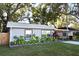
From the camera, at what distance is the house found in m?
8.59

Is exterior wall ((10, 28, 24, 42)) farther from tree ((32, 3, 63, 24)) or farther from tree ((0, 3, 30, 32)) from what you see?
tree ((32, 3, 63, 24))

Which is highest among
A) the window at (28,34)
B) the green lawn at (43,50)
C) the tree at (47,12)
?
the tree at (47,12)

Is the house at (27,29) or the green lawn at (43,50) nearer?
the green lawn at (43,50)

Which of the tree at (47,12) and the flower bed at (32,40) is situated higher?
the tree at (47,12)

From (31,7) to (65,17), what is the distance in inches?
39.2

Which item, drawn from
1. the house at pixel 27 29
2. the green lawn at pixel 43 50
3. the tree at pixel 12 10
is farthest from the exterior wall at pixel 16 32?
the green lawn at pixel 43 50

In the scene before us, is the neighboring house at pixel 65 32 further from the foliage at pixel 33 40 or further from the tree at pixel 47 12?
the foliage at pixel 33 40

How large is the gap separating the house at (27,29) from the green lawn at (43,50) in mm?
328

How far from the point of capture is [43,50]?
28.0 feet

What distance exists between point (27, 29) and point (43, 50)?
762 millimetres

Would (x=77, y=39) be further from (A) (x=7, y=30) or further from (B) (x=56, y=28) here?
(A) (x=7, y=30)

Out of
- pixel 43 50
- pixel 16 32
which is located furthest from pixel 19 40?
pixel 43 50

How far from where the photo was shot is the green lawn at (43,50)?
8.47 metres

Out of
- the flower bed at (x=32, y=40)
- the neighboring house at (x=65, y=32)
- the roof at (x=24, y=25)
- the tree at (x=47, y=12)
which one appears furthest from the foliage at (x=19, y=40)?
the neighboring house at (x=65, y=32)
